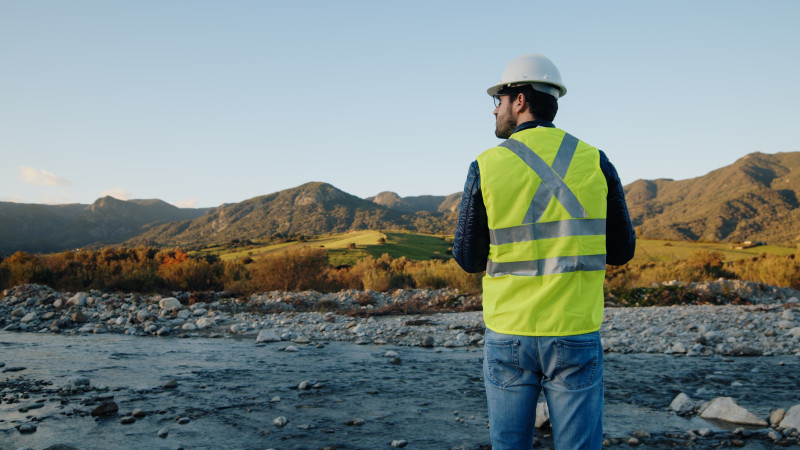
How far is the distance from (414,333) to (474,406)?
15.9ft

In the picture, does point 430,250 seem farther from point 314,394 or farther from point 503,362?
point 503,362

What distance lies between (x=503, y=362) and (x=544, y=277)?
42cm

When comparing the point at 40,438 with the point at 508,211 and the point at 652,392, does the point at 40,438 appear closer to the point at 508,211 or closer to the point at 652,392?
the point at 508,211

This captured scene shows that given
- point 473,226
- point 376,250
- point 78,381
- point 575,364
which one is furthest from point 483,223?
point 376,250

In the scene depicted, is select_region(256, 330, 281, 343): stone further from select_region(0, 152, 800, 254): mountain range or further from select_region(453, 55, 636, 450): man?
select_region(0, 152, 800, 254): mountain range

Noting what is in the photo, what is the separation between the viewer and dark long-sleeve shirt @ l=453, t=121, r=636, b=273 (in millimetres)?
2238

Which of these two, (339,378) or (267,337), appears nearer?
(339,378)

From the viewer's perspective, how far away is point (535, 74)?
90.4 inches

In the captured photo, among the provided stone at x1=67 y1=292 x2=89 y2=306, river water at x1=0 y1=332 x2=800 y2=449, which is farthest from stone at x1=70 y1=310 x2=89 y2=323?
river water at x1=0 y1=332 x2=800 y2=449

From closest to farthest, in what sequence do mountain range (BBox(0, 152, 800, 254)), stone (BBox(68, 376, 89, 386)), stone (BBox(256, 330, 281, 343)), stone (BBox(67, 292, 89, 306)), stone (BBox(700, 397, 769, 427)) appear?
stone (BBox(700, 397, 769, 427)), stone (BBox(68, 376, 89, 386)), stone (BBox(256, 330, 281, 343)), stone (BBox(67, 292, 89, 306)), mountain range (BBox(0, 152, 800, 254))

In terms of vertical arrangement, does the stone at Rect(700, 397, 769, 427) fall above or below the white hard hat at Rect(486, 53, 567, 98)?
below

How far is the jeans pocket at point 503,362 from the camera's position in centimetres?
210

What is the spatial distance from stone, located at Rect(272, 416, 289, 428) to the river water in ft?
0.22

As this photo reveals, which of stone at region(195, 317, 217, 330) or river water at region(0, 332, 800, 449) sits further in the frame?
stone at region(195, 317, 217, 330)
